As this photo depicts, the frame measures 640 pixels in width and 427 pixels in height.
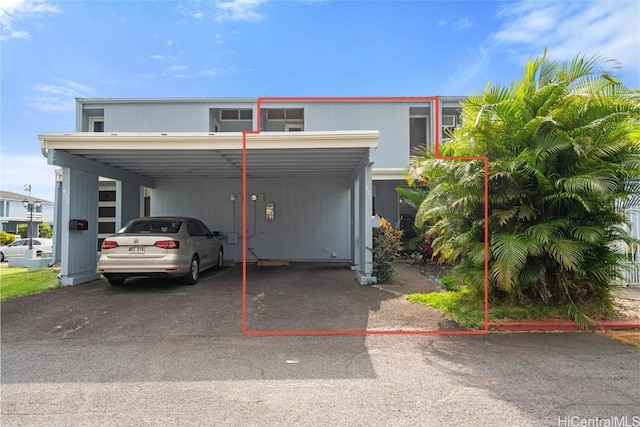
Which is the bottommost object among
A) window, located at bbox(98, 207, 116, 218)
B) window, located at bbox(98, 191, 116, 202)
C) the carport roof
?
window, located at bbox(98, 207, 116, 218)

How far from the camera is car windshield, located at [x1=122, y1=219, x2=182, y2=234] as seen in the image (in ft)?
27.8

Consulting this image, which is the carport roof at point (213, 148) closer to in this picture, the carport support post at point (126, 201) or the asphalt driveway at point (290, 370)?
the carport support post at point (126, 201)

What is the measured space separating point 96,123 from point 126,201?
5.76m

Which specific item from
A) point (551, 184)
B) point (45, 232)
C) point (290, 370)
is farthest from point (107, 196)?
point (45, 232)

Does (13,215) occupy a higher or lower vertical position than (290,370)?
higher

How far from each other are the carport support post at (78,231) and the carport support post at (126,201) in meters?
2.52

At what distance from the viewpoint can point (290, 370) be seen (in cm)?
417

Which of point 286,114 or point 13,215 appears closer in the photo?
point 286,114

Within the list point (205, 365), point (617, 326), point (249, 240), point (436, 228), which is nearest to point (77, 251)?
point (249, 240)

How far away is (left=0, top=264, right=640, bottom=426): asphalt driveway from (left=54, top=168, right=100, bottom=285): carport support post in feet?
6.74

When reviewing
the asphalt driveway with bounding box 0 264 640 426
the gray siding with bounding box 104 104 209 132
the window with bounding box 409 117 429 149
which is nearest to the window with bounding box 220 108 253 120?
the gray siding with bounding box 104 104 209 132

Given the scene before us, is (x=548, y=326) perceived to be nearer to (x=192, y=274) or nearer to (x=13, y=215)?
(x=192, y=274)

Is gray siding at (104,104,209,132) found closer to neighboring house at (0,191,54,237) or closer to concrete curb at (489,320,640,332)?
concrete curb at (489,320,640,332)

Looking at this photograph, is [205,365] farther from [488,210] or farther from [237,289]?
[488,210]
